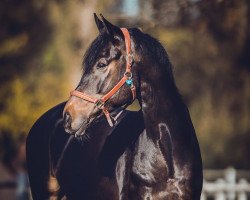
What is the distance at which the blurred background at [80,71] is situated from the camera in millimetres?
19516

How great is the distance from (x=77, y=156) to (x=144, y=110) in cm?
112

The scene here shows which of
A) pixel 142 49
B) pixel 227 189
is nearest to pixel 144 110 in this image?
pixel 142 49

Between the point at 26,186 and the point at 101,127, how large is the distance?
5079 mm

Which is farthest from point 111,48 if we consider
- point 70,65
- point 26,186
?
point 70,65

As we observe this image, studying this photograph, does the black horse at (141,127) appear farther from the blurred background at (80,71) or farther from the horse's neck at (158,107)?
the blurred background at (80,71)

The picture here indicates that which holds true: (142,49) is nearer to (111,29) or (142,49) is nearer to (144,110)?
(111,29)

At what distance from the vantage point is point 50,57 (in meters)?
22.3

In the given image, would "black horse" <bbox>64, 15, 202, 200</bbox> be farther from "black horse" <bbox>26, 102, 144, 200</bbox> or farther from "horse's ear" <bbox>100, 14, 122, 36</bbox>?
"black horse" <bbox>26, 102, 144, 200</bbox>

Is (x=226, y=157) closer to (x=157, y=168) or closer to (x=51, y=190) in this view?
(x=51, y=190)

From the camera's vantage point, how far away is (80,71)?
19672mm

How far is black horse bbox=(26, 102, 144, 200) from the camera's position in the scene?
5875 millimetres

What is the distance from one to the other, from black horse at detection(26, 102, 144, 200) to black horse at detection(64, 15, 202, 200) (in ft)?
0.55

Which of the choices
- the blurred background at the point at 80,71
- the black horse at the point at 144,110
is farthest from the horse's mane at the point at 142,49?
the blurred background at the point at 80,71

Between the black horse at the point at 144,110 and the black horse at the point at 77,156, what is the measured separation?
0.17 m
